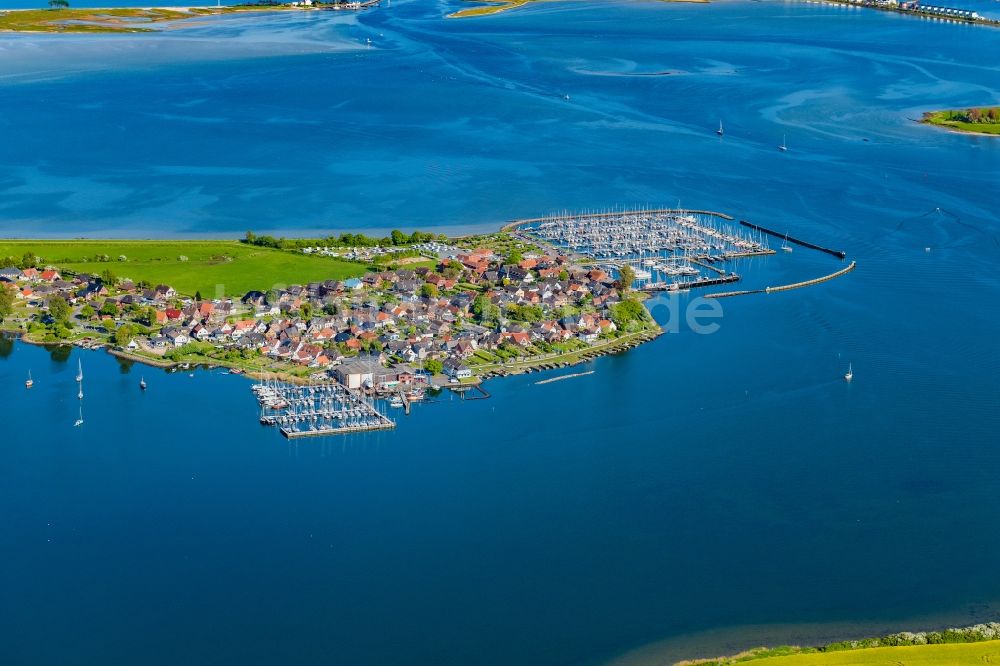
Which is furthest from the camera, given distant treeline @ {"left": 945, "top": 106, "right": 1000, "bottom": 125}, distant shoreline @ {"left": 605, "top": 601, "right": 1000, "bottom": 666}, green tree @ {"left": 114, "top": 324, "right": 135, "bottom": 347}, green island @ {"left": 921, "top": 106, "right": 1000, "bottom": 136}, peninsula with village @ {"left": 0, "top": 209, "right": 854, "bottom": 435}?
distant treeline @ {"left": 945, "top": 106, "right": 1000, "bottom": 125}

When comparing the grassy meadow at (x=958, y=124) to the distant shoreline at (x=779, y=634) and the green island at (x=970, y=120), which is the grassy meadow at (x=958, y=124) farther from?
the distant shoreline at (x=779, y=634)

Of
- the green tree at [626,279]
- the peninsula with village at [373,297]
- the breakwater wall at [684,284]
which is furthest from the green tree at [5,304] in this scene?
the breakwater wall at [684,284]

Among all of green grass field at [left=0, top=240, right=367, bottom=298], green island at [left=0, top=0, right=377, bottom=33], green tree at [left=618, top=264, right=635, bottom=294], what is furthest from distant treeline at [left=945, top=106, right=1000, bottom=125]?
green island at [left=0, top=0, right=377, bottom=33]

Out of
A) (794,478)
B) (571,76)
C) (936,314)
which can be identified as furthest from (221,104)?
(794,478)

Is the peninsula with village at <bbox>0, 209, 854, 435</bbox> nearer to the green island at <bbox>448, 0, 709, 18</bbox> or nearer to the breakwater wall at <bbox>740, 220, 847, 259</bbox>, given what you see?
the breakwater wall at <bbox>740, 220, 847, 259</bbox>

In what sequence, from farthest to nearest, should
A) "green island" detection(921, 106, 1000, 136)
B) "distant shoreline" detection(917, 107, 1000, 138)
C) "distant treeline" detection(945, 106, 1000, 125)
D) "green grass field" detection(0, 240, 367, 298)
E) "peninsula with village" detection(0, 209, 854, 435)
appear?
"distant treeline" detection(945, 106, 1000, 125), "green island" detection(921, 106, 1000, 136), "distant shoreline" detection(917, 107, 1000, 138), "green grass field" detection(0, 240, 367, 298), "peninsula with village" detection(0, 209, 854, 435)

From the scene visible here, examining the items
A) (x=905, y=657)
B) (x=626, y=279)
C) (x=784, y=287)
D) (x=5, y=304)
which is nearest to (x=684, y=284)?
(x=626, y=279)
